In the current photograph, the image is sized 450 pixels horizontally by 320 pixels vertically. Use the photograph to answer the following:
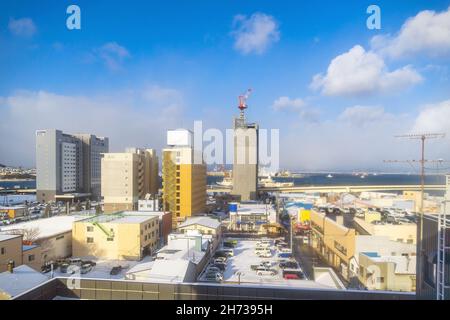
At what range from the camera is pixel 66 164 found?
16.6 meters

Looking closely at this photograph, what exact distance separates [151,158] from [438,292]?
15.3 m

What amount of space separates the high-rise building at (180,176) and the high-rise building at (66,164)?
9.31 m

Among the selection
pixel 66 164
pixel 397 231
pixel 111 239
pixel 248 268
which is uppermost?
pixel 66 164

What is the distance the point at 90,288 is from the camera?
1950 mm

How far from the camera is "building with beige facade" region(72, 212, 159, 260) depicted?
19.8 feet

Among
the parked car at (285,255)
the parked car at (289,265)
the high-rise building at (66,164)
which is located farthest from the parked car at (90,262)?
the high-rise building at (66,164)

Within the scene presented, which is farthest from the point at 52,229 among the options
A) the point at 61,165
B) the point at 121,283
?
the point at 61,165

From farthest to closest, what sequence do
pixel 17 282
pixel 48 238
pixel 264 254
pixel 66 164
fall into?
pixel 66 164 < pixel 264 254 < pixel 48 238 < pixel 17 282

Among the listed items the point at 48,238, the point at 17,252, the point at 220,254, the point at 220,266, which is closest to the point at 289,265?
the point at 220,266

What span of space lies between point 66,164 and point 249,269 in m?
16.1

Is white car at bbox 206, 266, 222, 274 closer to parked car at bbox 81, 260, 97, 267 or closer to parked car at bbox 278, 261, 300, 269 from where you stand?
Answer: parked car at bbox 278, 261, 300, 269

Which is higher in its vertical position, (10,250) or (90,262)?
(10,250)

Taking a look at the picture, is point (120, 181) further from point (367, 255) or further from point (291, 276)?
point (367, 255)
